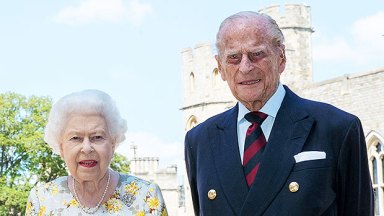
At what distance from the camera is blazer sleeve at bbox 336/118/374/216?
3.97m

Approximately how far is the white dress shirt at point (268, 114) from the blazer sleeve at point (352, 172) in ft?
1.18

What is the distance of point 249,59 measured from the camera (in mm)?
3938

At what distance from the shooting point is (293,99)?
4152mm

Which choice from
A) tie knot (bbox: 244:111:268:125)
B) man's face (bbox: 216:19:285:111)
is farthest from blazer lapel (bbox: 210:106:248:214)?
man's face (bbox: 216:19:285:111)

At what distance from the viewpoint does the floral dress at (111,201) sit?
174 inches

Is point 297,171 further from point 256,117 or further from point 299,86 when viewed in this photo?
point 299,86

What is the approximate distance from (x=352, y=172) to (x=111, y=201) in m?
1.28

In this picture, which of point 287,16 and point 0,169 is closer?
point 287,16

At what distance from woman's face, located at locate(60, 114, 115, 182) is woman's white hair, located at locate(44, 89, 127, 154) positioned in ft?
0.08

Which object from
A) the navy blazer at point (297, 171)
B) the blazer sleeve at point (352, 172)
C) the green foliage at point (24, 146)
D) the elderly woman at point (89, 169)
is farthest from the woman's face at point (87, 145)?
the green foliage at point (24, 146)

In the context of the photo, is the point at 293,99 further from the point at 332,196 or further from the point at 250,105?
the point at 332,196

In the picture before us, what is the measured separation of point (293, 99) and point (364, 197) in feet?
1.90

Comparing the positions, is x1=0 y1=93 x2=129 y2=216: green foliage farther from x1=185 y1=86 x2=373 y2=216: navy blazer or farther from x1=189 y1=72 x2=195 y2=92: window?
x1=185 y1=86 x2=373 y2=216: navy blazer

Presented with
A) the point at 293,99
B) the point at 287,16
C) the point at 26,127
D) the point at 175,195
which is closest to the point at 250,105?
the point at 293,99
